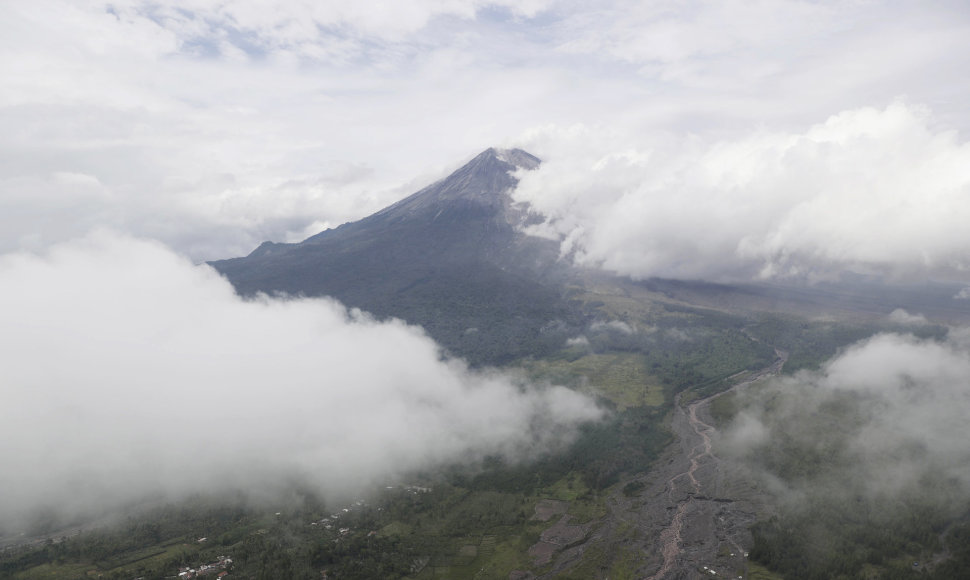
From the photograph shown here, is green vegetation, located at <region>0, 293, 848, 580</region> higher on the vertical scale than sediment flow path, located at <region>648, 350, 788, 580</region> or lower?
higher


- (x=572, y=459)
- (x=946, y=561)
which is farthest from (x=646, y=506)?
(x=946, y=561)

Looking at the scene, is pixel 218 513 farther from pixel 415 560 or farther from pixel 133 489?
pixel 415 560

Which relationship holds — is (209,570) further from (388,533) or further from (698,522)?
(698,522)

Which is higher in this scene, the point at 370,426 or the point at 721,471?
the point at 370,426

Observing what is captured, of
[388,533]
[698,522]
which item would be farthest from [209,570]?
[698,522]

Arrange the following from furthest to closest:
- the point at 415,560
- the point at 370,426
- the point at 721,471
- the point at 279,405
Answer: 1. the point at 279,405
2. the point at 370,426
3. the point at 721,471
4. the point at 415,560

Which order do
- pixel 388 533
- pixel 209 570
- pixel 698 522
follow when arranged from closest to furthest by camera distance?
pixel 209 570
pixel 388 533
pixel 698 522

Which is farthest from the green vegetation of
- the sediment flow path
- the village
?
the sediment flow path

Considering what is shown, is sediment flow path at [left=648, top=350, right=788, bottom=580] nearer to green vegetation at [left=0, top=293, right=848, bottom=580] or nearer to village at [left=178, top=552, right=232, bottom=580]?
green vegetation at [left=0, top=293, right=848, bottom=580]

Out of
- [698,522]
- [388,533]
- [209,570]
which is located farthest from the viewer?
[698,522]

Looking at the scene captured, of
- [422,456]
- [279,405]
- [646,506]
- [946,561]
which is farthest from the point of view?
[279,405]

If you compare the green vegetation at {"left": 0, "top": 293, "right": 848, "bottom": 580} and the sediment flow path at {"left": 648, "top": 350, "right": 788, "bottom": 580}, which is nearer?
the sediment flow path at {"left": 648, "top": 350, "right": 788, "bottom": 580}
